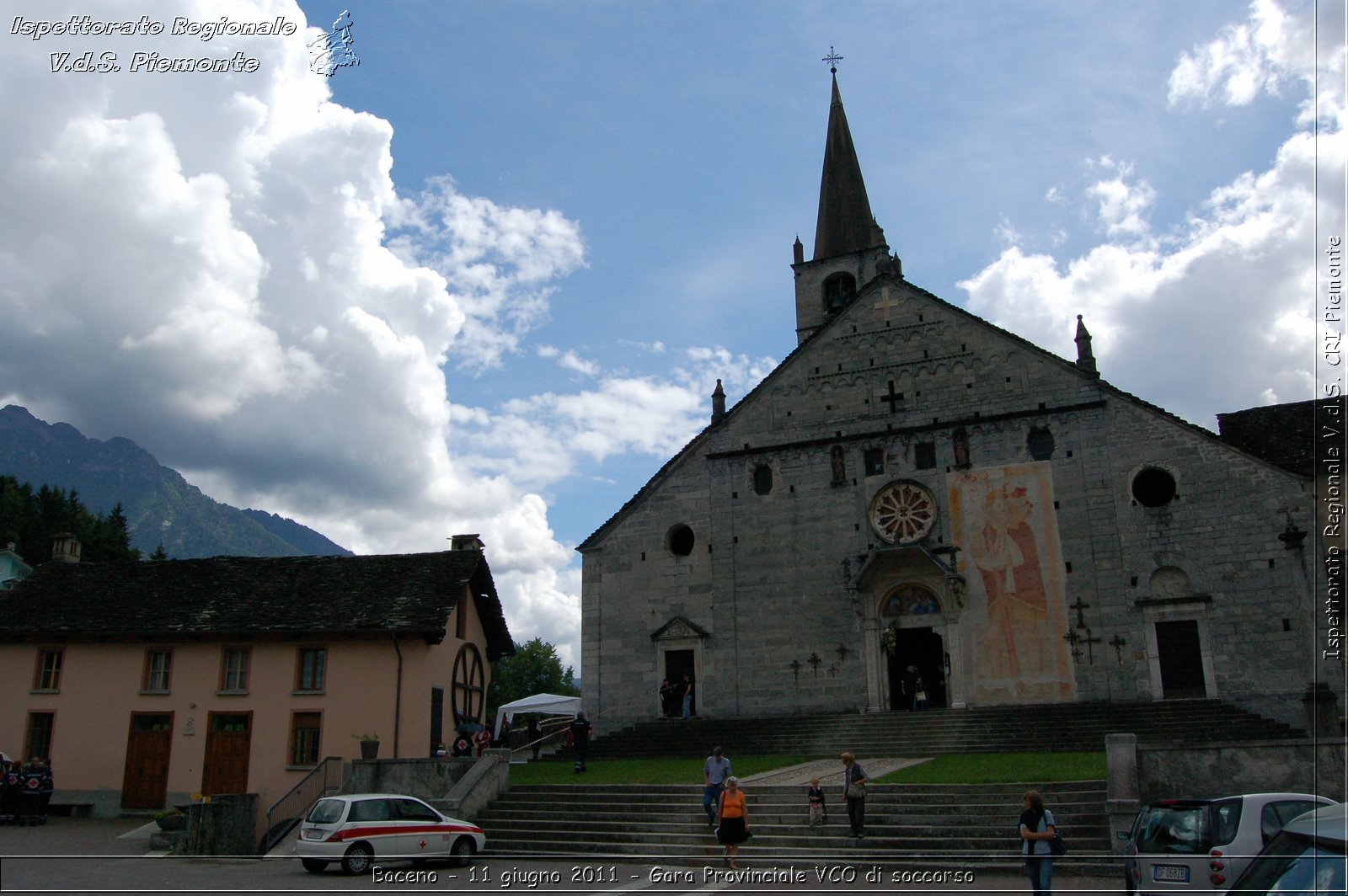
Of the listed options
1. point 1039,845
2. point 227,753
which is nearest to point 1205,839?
point 1039,845

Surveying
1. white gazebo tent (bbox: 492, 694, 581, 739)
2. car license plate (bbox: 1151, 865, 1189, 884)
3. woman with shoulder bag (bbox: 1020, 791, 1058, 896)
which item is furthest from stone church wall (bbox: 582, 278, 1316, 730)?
car license plate (bbox: 1151, 865, 1189, 884)

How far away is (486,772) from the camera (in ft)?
68.2

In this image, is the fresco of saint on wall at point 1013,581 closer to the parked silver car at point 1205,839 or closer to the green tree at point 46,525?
the parked silver car at point 1205,839

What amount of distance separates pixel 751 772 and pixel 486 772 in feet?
19.2

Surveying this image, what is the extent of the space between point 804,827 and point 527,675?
79648 millimetres

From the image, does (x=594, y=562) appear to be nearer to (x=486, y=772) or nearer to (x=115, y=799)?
(x=486, y=772)

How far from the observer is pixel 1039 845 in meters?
11.6

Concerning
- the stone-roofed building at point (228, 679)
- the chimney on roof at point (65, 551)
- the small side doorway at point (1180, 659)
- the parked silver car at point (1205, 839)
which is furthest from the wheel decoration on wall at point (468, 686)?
the parked silver car at point (1205, 839)

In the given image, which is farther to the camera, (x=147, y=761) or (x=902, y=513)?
(x=902, y=513)

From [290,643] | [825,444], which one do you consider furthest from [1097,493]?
[290,643]

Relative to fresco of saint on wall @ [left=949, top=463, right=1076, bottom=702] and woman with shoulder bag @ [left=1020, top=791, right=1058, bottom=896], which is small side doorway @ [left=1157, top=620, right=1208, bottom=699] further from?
woman with shoulder bag @ [left=1020, top=791, right=1058, bottom=896]

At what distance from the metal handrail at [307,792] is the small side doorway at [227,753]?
372cm

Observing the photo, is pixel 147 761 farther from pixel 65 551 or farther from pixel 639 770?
pixel 639 770

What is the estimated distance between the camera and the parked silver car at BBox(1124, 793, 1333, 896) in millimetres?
10195
